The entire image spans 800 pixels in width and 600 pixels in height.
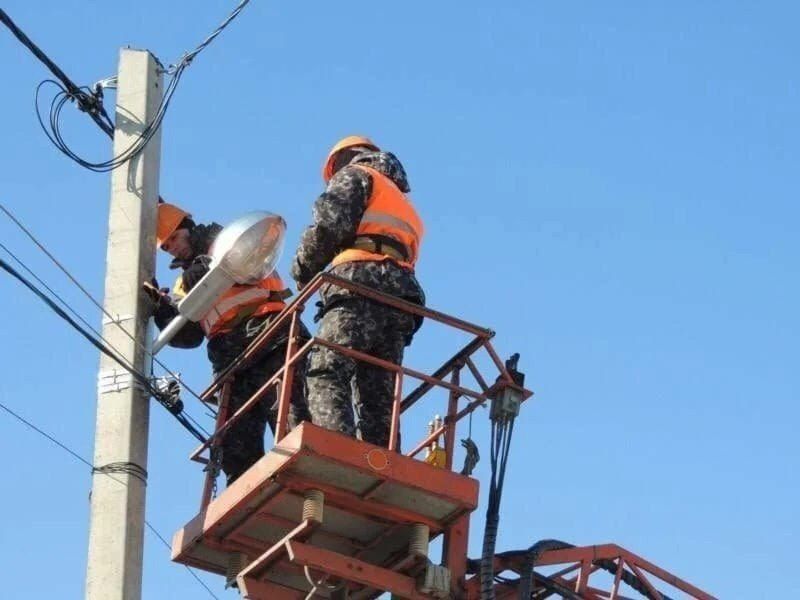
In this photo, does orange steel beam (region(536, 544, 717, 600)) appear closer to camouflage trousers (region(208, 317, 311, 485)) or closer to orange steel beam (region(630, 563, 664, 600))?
orange steel beam (region(630, 563, 664, 600))

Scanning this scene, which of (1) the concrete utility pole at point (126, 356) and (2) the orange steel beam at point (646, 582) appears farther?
(2) the orange steel beam at point (646, 582)

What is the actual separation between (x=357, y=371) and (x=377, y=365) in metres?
0.33

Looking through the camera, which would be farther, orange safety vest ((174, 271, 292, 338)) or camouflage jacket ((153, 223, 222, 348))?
orange safety vest ((174, 271, 292, 338))

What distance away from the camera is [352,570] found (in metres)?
10.8

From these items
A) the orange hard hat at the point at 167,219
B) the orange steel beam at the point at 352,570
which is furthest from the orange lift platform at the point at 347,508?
the orange hard hat at the point at 167,219

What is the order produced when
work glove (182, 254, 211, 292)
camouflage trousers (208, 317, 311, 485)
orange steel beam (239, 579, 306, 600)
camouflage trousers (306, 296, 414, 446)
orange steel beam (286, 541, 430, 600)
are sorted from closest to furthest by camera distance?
1. orange steel beam (286, 541, 430, 600)
2. camouflage trousers (306, 296, 414, 446)
3. orange steel beam (239, 579, 306, 600)
4. work glove (182, 254, 211, 292)
5. camouflage trousers (208, 317, 311, 485)

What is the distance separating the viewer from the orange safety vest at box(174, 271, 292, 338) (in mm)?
12469

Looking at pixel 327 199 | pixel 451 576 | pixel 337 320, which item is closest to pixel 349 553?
pixel 451 576

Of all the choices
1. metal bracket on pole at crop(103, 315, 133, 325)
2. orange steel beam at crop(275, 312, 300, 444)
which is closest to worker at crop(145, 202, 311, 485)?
metal bracket on pole at crop(103, 315, 133, 325)

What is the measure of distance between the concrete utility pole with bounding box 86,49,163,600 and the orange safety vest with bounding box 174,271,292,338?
78cm

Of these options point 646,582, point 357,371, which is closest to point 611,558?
point 646,582

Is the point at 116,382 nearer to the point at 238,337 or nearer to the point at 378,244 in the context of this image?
the point at 238,337

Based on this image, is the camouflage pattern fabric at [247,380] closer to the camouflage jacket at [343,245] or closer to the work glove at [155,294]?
the work glove at [155,294]

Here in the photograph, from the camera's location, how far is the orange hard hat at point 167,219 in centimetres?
1237
